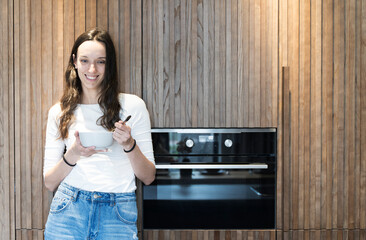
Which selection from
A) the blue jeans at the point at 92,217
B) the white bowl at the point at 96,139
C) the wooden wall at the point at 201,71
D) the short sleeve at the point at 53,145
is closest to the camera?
the white bowl at the point at 96,139

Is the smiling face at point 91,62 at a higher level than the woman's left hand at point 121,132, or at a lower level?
higher

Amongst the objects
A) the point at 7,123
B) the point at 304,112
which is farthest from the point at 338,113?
the point at 7,123

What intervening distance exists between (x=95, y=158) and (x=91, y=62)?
370mm

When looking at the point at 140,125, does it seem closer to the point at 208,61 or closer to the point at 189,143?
the point at 189,143

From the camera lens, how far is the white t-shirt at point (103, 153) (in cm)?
132

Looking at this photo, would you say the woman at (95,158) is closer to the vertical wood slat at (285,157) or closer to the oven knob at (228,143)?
the oven knob at (228,143)

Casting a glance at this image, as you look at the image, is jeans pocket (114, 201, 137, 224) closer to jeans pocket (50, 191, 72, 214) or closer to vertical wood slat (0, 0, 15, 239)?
jeans pocket (50, 191, 72, 214)

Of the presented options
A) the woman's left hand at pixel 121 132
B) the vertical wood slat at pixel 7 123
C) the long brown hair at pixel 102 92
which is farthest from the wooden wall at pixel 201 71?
the woman's left hand at pixel 121 132

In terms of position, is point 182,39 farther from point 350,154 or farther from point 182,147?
point 350,154

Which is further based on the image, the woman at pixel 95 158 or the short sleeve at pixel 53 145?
the short sleeve at pixel 53 145

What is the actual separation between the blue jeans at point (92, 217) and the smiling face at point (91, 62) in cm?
42

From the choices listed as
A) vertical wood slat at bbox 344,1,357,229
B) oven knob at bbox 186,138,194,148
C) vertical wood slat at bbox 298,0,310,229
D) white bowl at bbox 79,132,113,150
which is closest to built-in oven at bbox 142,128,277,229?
oven knob at bbox 186,138,194,148

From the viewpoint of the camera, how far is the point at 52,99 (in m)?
1.55

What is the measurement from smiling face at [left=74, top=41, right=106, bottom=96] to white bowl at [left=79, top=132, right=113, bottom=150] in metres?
0.30
